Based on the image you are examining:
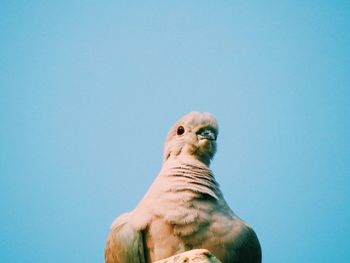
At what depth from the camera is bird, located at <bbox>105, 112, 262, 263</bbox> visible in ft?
12.8

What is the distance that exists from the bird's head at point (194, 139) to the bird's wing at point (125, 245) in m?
1.11

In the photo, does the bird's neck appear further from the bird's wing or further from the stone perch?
the stone perch

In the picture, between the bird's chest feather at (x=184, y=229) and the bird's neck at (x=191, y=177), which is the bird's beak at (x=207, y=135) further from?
the bird's chest feather at (x=184, y=229)

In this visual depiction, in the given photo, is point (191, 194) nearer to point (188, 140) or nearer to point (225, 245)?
point (225, 245)

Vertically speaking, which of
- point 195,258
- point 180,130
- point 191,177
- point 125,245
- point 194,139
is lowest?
point 195,258

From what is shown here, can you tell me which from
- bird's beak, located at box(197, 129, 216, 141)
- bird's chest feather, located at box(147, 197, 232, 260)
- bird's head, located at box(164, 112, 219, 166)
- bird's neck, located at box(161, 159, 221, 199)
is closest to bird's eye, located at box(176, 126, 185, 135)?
bird's head, located at box(164, 112, 219, 166)

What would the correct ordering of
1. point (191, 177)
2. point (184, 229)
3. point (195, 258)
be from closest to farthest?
point (195, 258), point (184, 229), point (191, 177)

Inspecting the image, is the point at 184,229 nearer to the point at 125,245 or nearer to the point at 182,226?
the point at 182,226

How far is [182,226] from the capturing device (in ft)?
12.8

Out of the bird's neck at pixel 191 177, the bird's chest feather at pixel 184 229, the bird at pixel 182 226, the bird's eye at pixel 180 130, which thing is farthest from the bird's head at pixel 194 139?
the bird's chest feather at pixel 184 229

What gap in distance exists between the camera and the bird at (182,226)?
3900 mm

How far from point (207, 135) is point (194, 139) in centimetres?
15

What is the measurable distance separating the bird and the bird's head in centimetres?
28

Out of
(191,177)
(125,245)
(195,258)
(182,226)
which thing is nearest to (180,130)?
(191,177)
